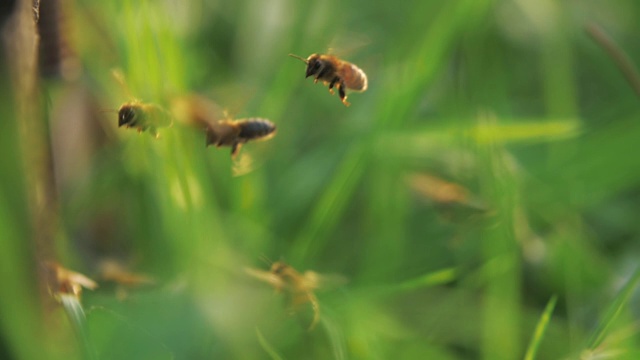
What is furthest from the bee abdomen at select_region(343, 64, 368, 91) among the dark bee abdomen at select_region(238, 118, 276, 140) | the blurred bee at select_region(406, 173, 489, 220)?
the blurred bee at select_region(406, 173, 489, 220)

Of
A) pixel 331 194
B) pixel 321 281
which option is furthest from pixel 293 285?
pixel 331 194

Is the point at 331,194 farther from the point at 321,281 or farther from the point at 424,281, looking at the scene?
the point at 424,281

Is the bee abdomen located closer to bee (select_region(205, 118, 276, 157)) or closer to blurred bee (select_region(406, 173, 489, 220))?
bee (select_region(205, 118, 276, 157))

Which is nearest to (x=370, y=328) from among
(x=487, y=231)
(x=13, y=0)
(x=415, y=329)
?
(x=415, y=329)

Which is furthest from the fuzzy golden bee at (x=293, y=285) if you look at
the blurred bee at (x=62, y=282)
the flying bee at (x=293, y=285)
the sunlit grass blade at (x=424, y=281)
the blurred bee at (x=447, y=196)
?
the blurred bee at (x=447, y=196)

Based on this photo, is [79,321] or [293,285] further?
[293,285]

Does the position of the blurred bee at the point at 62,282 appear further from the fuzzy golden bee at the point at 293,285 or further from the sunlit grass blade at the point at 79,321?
the fuzzy golden bee at the point at 293,285
